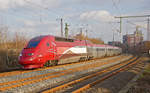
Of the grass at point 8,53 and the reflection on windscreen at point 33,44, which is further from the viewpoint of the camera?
the grass at point 8,53

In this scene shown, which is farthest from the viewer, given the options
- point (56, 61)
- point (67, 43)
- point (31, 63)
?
point (67, 43)

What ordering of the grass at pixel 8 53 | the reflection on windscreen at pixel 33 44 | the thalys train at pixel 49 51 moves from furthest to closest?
the grass at pixel 8 53
the reflection on windscreen at pixel 33 44
the thalys train at pixel 49 51

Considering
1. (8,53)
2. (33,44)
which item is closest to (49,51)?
(33,44)

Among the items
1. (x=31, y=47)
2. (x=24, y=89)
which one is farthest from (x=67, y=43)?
(x=24, y=89)

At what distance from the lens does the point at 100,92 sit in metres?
6.96

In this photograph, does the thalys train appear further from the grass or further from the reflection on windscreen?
the grass

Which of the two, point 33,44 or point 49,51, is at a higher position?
point 33,44

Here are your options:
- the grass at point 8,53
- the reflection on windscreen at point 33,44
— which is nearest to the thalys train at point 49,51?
the reflection on windscreen at point 33,44

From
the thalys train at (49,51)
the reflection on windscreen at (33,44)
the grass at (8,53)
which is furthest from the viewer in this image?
the grass at (8,53)

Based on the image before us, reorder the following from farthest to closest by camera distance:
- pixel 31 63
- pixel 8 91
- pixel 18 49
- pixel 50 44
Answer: pixel 18 49
pixel 50 44
pixel 31 63
pixel 8 91

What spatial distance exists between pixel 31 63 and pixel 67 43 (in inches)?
237

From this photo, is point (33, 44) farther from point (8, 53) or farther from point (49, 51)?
point (8, 53)

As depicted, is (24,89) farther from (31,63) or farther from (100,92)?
(31,63)

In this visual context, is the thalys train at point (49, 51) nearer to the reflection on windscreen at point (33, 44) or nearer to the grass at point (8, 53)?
the reflection on windscreen at point (33, 44)
